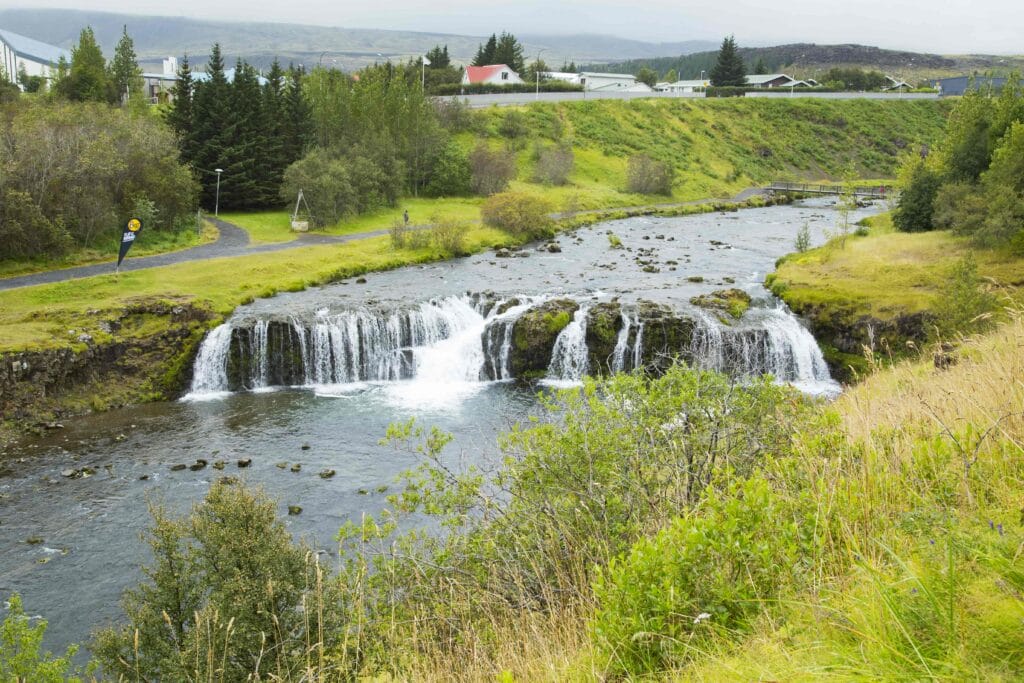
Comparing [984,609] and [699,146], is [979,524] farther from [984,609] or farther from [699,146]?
[699,146]

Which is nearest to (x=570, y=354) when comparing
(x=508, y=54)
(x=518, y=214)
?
(x=518, y=214)

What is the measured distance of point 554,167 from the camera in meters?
71.6

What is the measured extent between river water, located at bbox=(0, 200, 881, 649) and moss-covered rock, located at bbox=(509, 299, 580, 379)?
1.51 feet

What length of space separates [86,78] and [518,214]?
4902 centimetres

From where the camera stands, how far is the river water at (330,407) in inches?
657

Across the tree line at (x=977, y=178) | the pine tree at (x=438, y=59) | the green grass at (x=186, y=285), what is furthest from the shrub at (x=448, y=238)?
the pine tree at (x=438, y=59)

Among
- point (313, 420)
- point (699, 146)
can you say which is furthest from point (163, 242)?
point (699, 146)

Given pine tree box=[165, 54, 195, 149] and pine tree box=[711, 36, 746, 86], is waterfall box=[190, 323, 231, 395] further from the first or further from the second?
pine tree box=[711, 36, 746, 86]

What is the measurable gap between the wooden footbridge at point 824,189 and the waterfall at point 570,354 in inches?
2257

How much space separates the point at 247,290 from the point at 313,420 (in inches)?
450

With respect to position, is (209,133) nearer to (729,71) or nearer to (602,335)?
(602,335)

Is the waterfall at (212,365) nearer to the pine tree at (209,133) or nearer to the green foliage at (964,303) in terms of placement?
the green foliage at (964,303)

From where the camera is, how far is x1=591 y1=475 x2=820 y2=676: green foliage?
4.88m

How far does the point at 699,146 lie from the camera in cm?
9138
